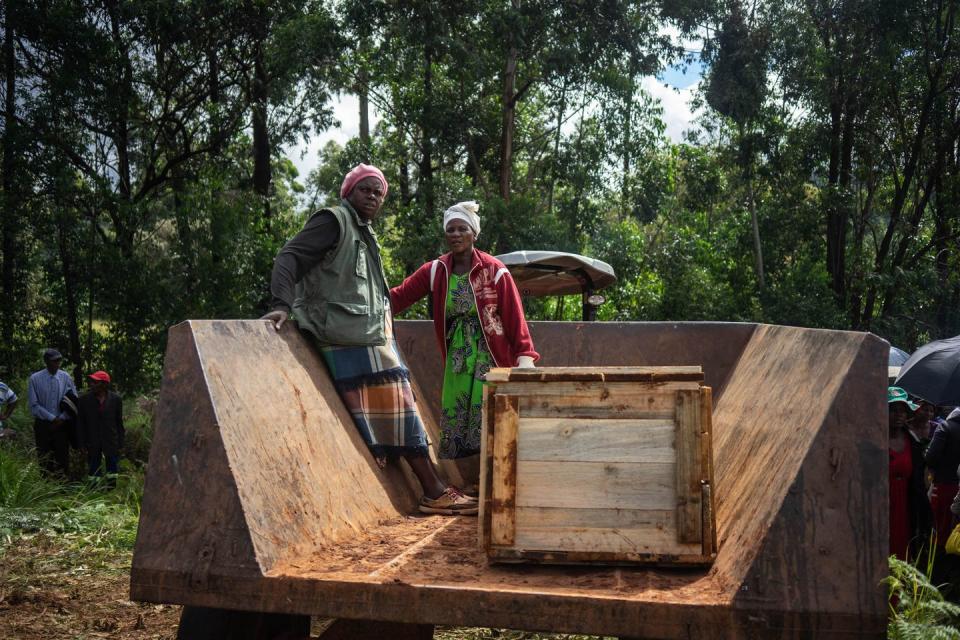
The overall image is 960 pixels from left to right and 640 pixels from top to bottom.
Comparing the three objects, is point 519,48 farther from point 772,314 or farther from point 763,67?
point 772,314

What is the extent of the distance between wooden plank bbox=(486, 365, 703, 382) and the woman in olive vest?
43.0 inches

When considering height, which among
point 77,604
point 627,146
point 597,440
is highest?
point 627,146

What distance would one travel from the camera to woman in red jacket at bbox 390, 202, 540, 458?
4.48m

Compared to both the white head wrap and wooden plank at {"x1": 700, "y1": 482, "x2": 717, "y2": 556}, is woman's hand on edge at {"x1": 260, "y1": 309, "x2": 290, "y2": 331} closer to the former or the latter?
the white head wrap

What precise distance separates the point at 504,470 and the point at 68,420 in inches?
349

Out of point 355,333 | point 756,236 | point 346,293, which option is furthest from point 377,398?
point 756,236

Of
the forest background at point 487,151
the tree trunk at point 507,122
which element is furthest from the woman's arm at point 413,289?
the tree trunk at point 507,122

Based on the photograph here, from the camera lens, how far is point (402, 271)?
1959 cm

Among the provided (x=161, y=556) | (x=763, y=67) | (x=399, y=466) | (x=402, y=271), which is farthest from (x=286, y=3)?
(x=161, y=556)

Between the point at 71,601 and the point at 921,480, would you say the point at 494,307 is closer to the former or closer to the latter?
the point at 921,480

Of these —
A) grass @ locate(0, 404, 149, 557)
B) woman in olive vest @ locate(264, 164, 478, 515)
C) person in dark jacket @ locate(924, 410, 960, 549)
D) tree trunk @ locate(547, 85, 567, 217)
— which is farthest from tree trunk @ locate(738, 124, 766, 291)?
woman in olive vest @ locate(264, 164, 478, 515)

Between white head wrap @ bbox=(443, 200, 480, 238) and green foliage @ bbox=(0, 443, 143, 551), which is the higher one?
white head wrap @ bbox=(443, 200, 480, 238)

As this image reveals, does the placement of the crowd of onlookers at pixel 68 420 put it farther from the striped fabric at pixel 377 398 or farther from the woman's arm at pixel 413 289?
the striped fabric at pixel 377 398

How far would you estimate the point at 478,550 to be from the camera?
296cm
